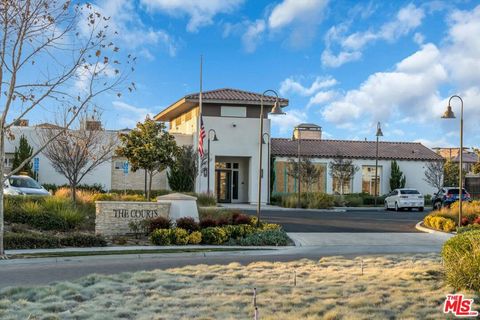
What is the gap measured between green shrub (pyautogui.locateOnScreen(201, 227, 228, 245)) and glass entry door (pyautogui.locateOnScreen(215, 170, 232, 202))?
22.2 metres

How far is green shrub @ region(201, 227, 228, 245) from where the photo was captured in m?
17.9

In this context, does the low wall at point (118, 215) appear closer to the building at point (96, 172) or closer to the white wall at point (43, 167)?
the building at point (96, 172)

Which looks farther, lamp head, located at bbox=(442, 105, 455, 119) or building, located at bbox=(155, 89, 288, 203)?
building, located at bbox=(155, 89, 288, 203)

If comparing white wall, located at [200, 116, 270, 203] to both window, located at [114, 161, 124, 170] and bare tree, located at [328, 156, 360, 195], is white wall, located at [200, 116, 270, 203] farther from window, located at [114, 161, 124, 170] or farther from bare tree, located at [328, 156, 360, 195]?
bare tree, located at [328, 156, 360, 195]

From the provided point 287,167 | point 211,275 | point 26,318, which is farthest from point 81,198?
point 287,167

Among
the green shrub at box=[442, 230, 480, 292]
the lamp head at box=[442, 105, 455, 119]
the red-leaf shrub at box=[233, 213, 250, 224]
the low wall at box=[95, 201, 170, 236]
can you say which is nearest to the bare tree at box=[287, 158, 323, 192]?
the lamp head at box=[442, 105, 455, 119]

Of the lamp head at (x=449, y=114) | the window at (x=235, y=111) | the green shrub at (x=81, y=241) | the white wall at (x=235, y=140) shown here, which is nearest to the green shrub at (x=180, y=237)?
the green shrub at (x=81, y=241)

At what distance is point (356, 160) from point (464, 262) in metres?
36.8

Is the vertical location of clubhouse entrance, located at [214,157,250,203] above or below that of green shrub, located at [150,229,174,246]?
above

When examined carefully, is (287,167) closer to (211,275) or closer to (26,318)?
(211,275)

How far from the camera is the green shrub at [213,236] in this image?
17.9 m

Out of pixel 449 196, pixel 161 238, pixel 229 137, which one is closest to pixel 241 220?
pixel 161 238

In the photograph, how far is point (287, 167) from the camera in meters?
42.3
